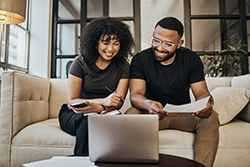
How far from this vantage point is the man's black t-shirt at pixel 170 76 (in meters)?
1.48

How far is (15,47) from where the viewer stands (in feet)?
9.72

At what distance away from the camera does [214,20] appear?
3336 millimetres

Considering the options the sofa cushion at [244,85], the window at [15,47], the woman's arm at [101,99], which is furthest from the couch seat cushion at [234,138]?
the window at [15,47]

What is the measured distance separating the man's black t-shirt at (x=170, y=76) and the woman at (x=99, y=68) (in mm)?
126

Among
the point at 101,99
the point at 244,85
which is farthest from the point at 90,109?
the point at 244,85

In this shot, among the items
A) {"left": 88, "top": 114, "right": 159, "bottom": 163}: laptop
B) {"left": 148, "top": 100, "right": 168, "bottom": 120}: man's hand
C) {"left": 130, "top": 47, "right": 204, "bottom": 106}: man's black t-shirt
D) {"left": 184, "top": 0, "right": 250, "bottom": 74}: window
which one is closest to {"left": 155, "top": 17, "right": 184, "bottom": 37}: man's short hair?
{"left": 130, "top": 47, "right": 204, "bottom": 106}: man's black t-shirt

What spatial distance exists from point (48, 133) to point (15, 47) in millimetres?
2028

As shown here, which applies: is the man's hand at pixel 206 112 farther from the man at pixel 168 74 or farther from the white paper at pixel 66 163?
the white paper at pixel 66 163

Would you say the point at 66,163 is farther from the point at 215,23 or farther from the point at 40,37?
the point at 215,23

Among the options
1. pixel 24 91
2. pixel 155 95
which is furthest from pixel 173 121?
pixel 24 91

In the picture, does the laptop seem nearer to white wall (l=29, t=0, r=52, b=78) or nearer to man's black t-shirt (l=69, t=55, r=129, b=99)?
man's black t-shirt (l=69, t=55, r=129, b=99)

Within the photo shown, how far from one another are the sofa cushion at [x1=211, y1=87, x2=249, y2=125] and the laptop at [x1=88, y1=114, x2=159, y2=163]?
3.07 ft

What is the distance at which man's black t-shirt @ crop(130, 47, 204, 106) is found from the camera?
1483mm

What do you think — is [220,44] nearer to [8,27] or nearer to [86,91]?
[86,91]
